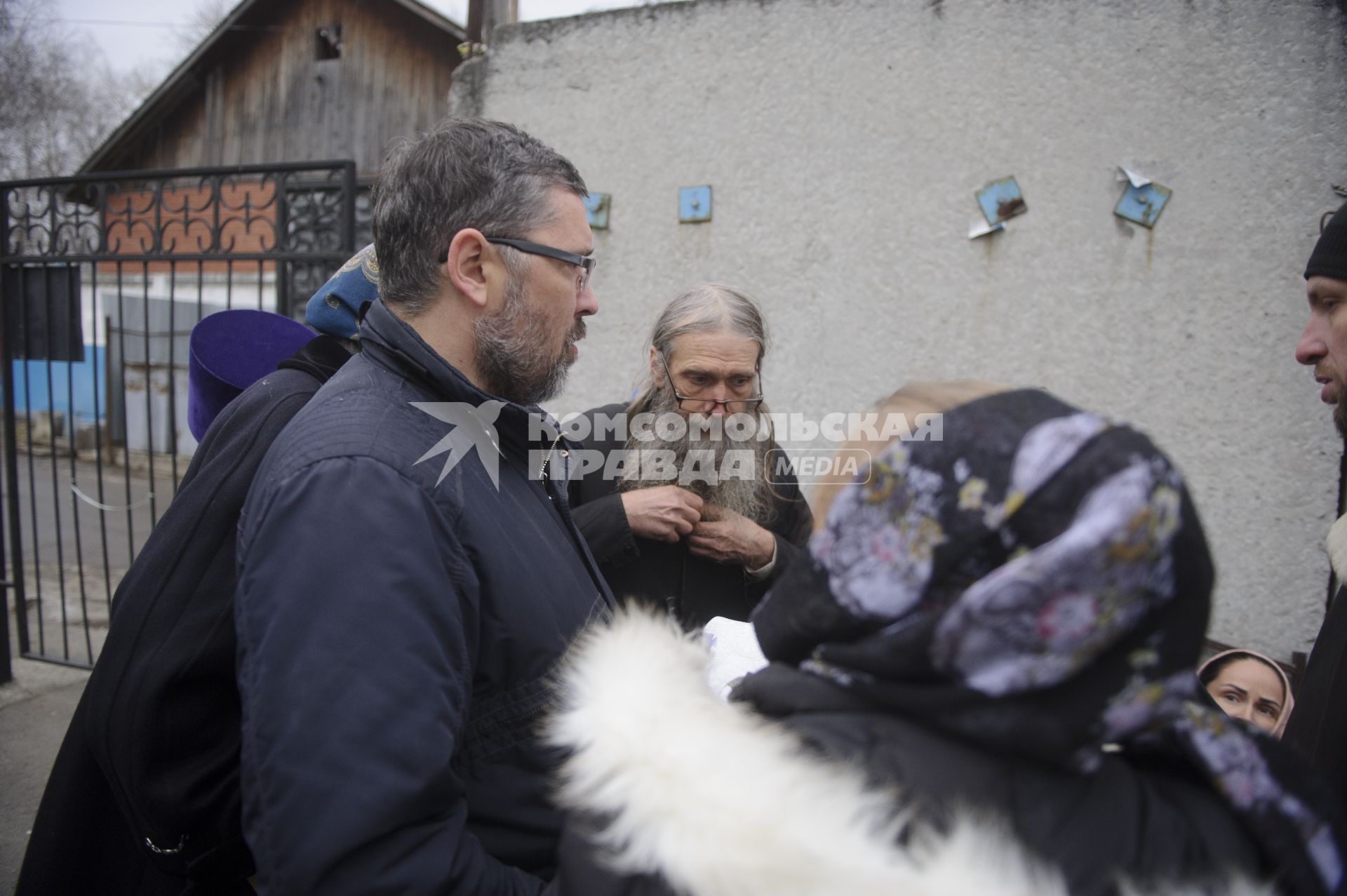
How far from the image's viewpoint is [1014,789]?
2.62ft

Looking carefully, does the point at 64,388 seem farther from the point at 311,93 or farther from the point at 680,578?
the point at 680,578

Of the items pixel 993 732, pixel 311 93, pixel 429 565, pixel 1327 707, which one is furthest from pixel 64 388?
pixel 1327 707

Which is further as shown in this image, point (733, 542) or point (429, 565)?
point (733, 542)

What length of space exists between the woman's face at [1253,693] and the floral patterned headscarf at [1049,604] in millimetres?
1753

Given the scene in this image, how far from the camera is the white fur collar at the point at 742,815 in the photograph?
0.74 metres

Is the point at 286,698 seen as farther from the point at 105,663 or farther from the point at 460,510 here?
the point at 105,663

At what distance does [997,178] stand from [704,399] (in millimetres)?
2096

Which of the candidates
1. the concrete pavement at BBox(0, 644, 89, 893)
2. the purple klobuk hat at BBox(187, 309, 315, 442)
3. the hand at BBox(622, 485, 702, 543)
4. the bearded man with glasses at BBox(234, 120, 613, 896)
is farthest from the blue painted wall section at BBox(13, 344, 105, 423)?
the bearded man with glasses at BBox(234, 120, 613, 896)

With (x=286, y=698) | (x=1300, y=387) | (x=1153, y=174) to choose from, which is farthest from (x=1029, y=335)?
(x=286, y=698)

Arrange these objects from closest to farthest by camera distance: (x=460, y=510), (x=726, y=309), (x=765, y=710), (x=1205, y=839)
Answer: (x=1205, y=839)
(x=765, y=710)
(x=460, y=510)
(x=726, y=309)

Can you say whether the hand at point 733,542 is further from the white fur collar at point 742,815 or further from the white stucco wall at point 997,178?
the white stucco wall at point 997,178

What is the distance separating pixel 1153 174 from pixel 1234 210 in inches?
14.0

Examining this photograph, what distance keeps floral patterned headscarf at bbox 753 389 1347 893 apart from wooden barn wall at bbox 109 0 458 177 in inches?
486

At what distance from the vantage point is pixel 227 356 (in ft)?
6.57
